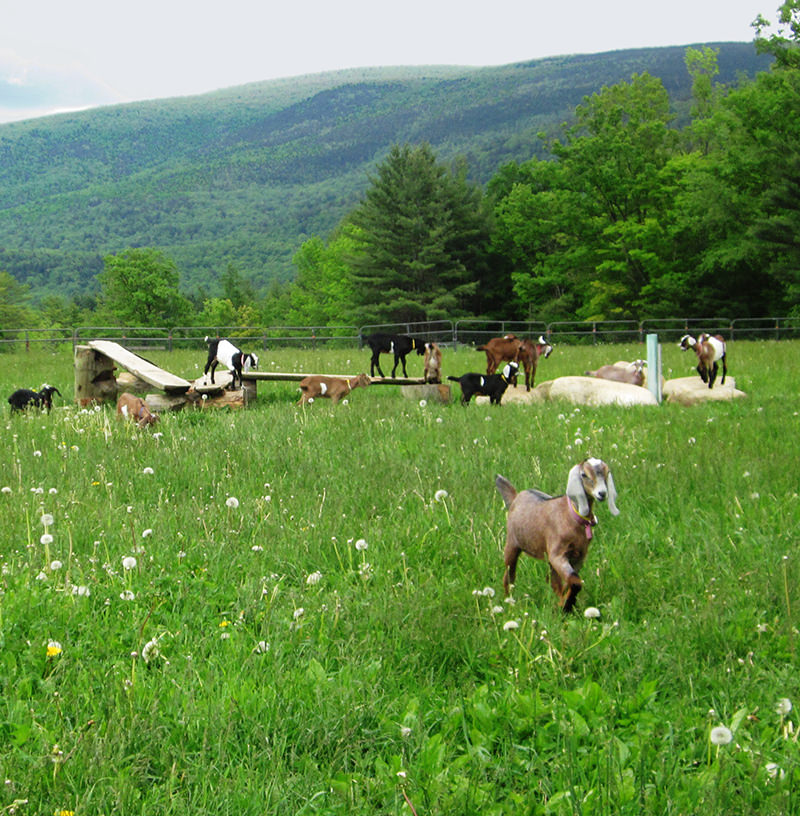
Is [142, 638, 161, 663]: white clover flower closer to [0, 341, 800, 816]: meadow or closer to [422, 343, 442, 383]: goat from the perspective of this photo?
[0, 341, 800, 816]: meadow

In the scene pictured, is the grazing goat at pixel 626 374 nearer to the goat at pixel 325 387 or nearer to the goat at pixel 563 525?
the goat at pixel 325 387

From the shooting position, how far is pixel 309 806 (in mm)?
2543

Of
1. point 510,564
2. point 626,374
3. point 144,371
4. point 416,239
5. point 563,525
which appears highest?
point 416,239

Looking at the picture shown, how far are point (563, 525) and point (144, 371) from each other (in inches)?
373

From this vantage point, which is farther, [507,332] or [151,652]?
[507,332]

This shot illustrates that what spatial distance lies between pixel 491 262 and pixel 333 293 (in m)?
27.1

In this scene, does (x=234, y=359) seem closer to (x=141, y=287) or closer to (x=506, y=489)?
(x=506, y=489)

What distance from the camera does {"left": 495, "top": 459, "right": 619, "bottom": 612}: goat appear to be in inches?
136

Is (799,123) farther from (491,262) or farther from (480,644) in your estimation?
(480,644)

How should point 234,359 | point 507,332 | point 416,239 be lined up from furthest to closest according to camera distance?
1. point 416,239
2. point 507,332
3. point 234,359

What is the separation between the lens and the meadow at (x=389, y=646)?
8.58 feet

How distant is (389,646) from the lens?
3648 mm

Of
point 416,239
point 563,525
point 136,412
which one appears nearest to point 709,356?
point 136,412

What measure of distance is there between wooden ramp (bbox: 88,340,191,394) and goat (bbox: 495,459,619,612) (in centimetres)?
806
